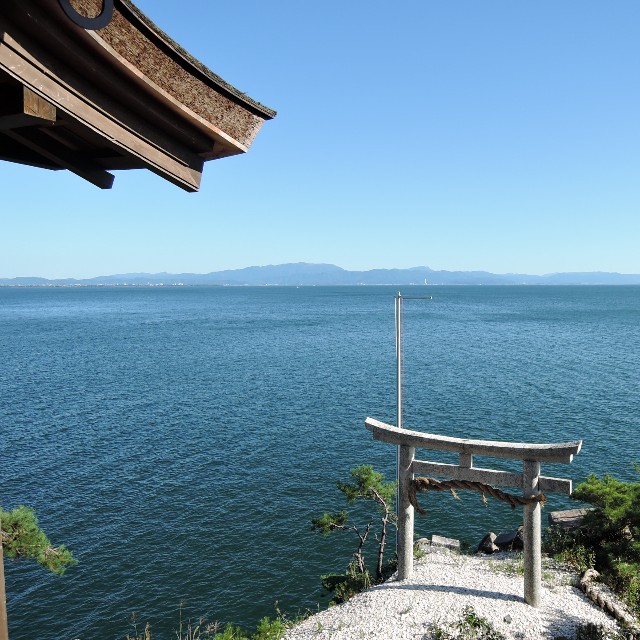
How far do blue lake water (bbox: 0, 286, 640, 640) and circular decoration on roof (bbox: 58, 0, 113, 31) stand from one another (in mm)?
18329

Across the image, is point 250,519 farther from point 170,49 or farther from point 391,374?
point 391,374

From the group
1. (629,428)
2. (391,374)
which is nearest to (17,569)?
(629,428)

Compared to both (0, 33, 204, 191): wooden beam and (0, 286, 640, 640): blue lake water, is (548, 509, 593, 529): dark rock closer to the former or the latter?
(0, 286, 640, 640): blue lake water

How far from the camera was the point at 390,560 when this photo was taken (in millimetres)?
20469

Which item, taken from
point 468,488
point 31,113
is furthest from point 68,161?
point 468,488

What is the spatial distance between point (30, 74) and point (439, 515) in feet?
78.2

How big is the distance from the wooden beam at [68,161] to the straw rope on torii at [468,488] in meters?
9.72

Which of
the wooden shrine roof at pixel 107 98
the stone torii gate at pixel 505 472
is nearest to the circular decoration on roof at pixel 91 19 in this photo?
the wooden shrine roof at pixel 107 98

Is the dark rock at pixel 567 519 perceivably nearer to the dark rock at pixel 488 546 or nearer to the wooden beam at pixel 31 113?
the dark rock at pixel 488 546

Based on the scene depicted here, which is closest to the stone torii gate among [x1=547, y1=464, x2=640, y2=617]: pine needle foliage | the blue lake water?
[x1=547, y1=464, x2=640, y2=617]: pine needle foliage

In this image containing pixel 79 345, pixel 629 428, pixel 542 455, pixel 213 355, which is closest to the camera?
pixel 542 455

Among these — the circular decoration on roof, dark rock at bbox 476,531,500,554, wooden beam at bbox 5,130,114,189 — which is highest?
the circular decoration on roof

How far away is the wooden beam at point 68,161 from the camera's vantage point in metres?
A: 4.21

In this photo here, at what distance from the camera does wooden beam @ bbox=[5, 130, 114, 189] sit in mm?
4215
